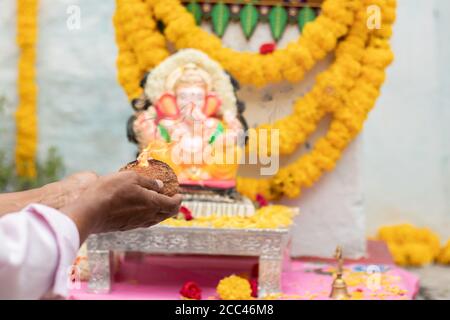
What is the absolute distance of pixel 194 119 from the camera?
4223 mm

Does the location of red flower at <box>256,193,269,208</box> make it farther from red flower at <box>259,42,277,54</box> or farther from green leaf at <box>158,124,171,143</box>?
red flower at <box>259,42,277,54</box>

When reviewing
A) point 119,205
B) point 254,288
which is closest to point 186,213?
point 254,288

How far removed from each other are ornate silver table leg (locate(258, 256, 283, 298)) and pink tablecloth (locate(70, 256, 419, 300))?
60 millimetres

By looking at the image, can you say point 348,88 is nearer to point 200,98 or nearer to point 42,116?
point 200,98

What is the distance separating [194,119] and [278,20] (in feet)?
3.52

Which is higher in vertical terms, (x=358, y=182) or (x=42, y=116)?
(x=42, y=116)

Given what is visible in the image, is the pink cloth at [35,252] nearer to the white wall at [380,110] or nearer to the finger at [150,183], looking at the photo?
the finger at [150,183]

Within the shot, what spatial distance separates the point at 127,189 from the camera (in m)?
1.45

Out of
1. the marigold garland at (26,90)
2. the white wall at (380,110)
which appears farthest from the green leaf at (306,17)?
the marigold garland at (26,90)

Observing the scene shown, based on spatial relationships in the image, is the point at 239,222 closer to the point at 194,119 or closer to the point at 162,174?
the point at 194,119

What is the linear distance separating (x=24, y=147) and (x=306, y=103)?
2164 mm

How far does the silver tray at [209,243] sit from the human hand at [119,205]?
7.13 feet
